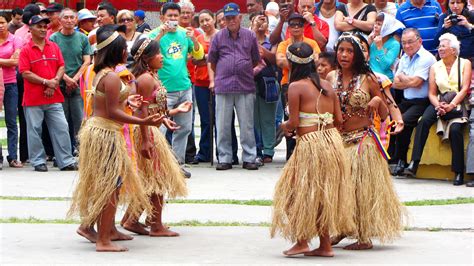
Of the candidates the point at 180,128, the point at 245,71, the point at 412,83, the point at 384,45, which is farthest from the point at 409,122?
the point at 180,128

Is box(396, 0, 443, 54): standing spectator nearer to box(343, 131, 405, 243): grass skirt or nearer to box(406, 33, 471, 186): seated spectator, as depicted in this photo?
box(406, 33, 471, 186): seated spectator

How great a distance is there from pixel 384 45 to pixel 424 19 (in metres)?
0.85

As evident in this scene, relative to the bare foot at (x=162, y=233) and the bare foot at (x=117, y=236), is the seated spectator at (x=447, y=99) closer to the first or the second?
the bare foot at (x=162, y=233)

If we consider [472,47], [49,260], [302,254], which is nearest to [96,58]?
[49,260]

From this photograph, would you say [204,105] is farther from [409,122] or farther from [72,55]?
[409,122]

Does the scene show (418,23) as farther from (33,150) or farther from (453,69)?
(33,150)

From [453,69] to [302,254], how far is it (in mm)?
5518

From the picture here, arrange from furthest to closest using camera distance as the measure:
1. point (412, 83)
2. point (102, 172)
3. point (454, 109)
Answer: point (412, 83) < point (454, 109) < point (102, 172)

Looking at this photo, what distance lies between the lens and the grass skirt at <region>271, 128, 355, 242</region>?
26.3 ft

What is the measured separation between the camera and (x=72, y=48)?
14477 millimetres

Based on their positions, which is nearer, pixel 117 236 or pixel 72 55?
pixel 117 236

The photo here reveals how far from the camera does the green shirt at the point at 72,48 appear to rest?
14.5 m

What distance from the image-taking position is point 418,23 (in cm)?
1420

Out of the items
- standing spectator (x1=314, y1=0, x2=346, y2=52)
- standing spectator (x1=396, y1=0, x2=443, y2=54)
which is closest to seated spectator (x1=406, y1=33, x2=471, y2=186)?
standing spectator (x1=396, y1=0, x2=443, y2=54)
